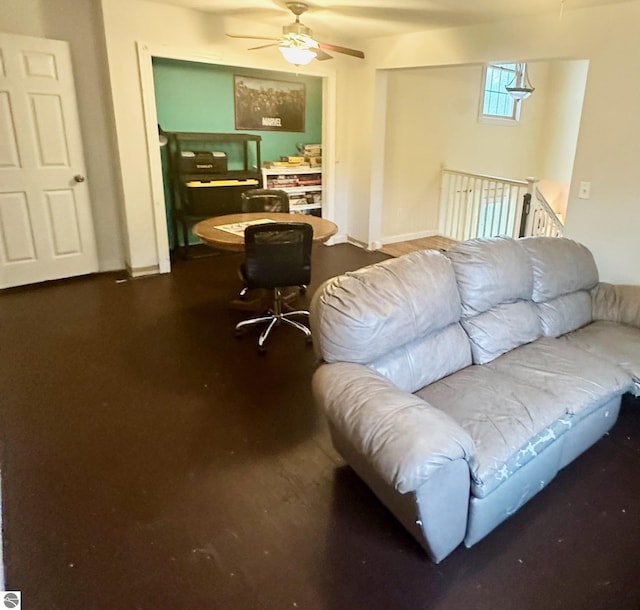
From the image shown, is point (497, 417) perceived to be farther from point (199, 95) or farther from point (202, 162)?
point (199, 95)

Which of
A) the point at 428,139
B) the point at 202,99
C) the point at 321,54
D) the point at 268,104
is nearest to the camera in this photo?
the point at 321,54

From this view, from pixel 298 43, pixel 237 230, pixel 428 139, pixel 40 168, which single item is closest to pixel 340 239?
pixel 428 139

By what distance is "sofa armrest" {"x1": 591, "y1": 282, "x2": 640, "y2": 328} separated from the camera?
2.80 m

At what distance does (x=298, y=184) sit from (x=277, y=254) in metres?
2.91

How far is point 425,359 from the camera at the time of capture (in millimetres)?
2146

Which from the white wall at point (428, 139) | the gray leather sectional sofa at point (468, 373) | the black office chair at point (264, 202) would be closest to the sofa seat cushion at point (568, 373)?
the gray leather sectional sofa at point (468, 373)

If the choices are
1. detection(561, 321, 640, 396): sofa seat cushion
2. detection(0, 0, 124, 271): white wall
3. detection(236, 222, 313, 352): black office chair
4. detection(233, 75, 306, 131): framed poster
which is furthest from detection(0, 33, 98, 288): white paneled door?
detection(561, 321, 640, 396): sofa seat cushion

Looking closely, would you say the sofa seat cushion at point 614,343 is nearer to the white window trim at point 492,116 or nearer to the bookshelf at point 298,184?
the bookshelf at point 298,184

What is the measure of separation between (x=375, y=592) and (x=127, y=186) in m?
4.00

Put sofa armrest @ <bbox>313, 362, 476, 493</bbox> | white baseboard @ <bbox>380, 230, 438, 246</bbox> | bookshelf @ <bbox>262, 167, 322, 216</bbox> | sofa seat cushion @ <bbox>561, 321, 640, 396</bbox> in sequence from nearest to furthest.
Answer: sofa armrest @ <bbox>313, 362, 476, 493</bbox> < sofa seat cushion @ <bbox>561, 321, 640, 396</bbox> < bookshelf @ <bbox>262, 167, 322, 216</bbox> < white baseboard @ <bbox>380, 230, 438, 246</bbox>

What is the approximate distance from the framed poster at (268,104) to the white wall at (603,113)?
2454 millimetres

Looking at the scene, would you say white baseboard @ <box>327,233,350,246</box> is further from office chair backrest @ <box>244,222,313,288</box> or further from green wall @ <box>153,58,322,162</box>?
office chair backrest @ <box>244,222,313,288</box>

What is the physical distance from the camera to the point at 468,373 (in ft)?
7.27

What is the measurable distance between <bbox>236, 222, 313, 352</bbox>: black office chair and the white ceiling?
6.37 ft
